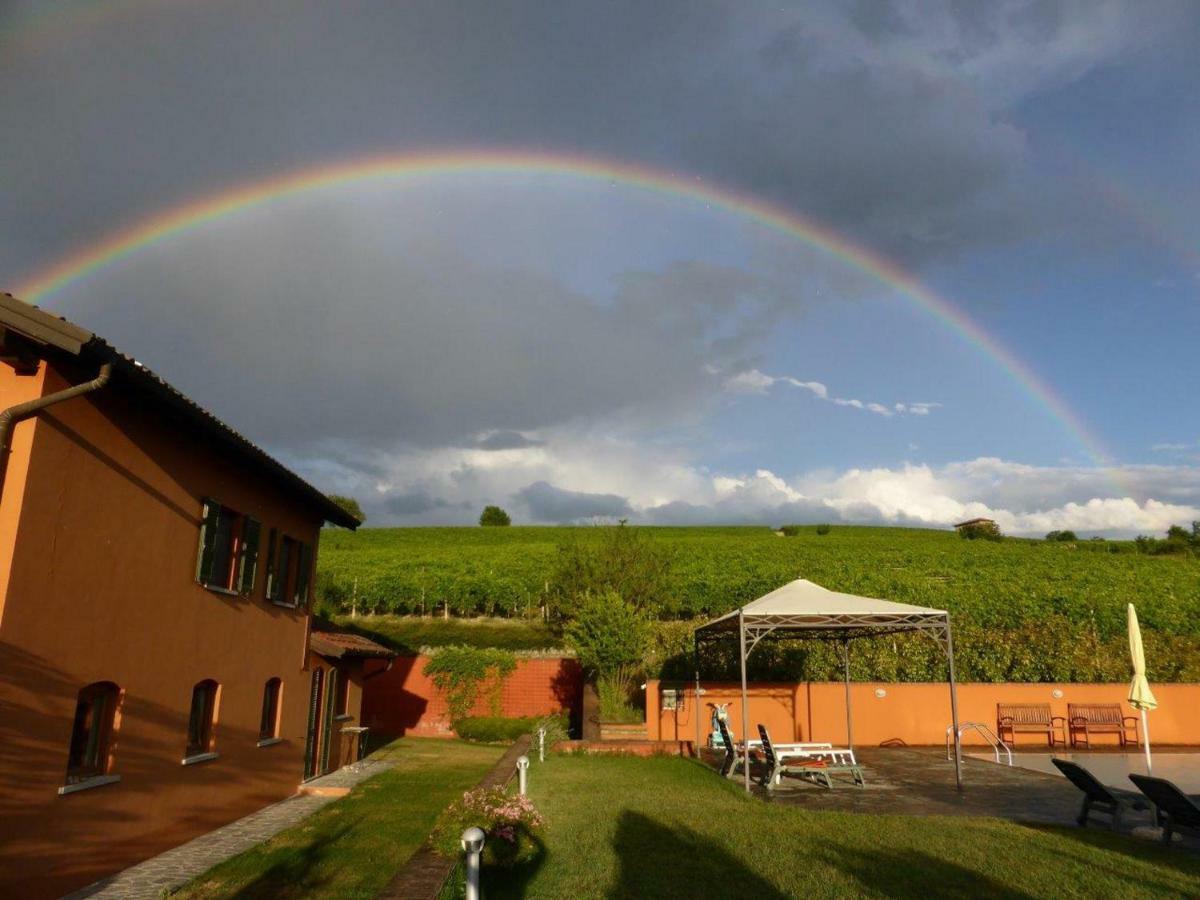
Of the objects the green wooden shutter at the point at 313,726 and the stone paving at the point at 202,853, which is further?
the green wooden shutter at the point at 313,726

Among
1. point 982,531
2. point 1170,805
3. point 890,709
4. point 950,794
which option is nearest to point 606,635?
point 890,709

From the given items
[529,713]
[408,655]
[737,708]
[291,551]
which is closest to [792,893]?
[291,551]

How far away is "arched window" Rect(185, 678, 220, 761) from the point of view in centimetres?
936

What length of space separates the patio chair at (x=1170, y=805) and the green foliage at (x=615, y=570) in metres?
14.5

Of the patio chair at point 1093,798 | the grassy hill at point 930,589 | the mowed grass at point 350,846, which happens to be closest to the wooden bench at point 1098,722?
the grassy hill at point 930,589

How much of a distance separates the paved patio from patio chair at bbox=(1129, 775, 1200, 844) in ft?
0.79

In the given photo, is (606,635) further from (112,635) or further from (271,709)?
(112,635)

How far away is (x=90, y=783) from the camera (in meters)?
6.90

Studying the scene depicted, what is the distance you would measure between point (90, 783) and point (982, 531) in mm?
70331

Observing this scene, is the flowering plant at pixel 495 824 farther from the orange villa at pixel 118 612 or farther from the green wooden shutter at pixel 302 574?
the green wooden shutter at pixel 302 574

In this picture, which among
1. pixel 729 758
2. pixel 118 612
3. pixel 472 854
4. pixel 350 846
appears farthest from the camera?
pixel 729 758

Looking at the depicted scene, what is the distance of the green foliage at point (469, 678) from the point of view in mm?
21312

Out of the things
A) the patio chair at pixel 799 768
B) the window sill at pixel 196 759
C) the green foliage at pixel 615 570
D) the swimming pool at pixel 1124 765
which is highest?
the green foliage at pixel 615 570

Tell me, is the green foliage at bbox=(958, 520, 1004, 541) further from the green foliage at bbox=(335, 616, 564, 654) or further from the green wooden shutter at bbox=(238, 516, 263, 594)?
A: the green wooden shutter at bbox=(238, 516, 263, 594)
